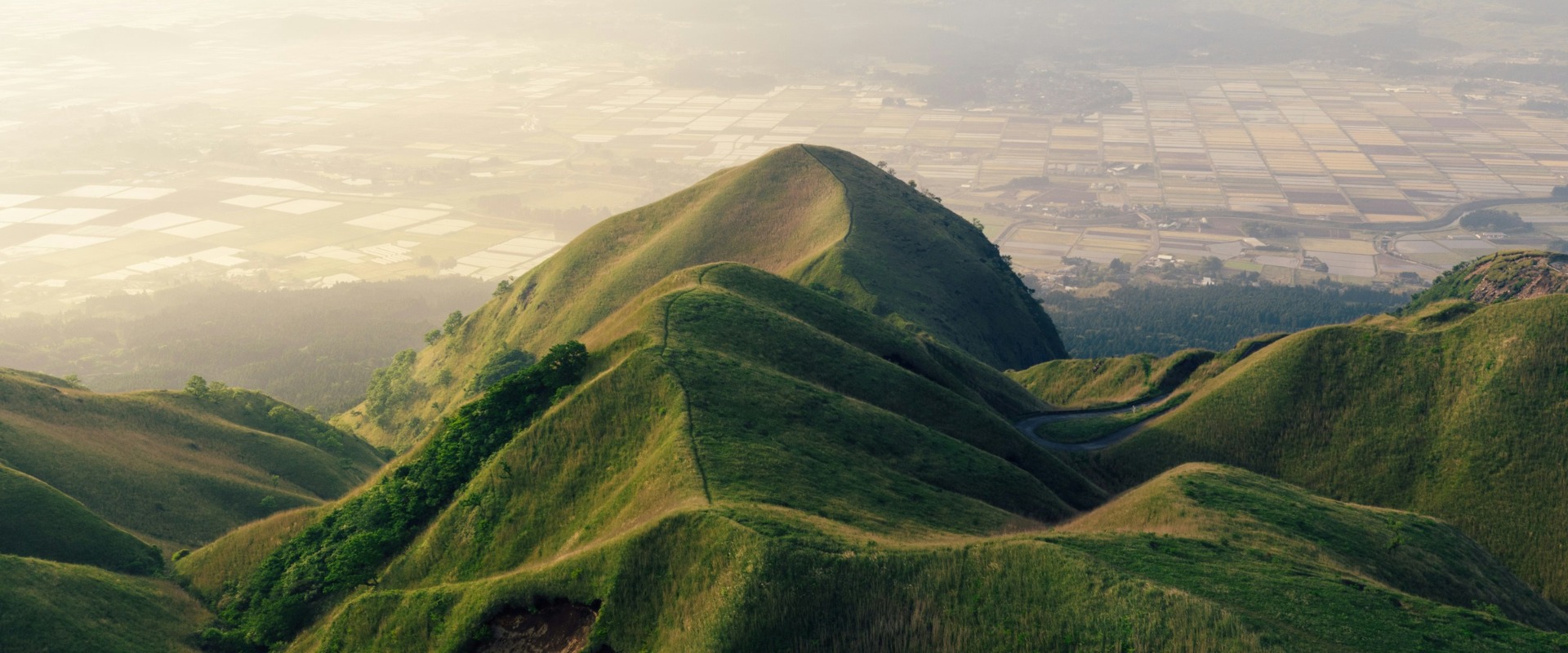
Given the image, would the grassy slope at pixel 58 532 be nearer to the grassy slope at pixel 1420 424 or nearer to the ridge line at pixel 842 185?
the grassy slope at pixel 1420 424

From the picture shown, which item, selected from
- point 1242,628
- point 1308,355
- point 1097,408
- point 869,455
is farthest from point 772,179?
point 1242,628

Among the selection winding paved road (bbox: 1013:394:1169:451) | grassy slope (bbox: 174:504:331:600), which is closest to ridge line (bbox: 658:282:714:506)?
grassy slope (bbox: 174:504:331:600)

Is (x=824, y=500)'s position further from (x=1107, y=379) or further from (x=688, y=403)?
(x=1107, y=379)

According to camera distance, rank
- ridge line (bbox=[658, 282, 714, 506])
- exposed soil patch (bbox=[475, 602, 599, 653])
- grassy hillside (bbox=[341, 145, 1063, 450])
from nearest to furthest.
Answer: exposed soil patch (bbox=[475, 602, 599, 653]) → ridge line (bbox=[658, 282, 714, 506]) → grassy hillside (bbox=[341, 145, 1063, 450])

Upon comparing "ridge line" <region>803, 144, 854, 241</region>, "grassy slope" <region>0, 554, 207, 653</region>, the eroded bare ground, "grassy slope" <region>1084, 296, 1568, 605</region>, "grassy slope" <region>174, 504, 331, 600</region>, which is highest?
"ridge line" <region>803, 144, 854, 241</region>

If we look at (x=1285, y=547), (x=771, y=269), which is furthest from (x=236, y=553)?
(x=771, y=269)

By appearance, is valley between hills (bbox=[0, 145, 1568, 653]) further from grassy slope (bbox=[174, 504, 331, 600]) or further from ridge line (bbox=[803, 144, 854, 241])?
ridge line (bbox=[803, 144, 854, 241])

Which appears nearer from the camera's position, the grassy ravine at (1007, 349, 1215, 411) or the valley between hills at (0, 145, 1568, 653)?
the valley between hills at (0, 145, 1568, 653)
